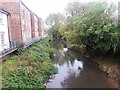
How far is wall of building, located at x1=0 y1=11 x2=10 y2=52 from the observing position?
2000 cm

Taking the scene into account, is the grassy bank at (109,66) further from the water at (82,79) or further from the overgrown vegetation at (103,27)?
the overgrown vegetation at (103,27)

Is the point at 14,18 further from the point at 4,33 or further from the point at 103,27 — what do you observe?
the point at 103,27

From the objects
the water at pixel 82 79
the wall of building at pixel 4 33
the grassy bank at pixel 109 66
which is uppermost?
the wall of building at pixel 4 33

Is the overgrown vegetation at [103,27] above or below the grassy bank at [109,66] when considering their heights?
above

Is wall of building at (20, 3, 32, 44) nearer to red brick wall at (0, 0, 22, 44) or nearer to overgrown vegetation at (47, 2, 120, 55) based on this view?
red brick wall at (0, 0, 22, 44)

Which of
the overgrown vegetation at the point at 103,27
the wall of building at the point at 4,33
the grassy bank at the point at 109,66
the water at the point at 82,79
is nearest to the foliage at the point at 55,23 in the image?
the grassy bank at the point at 109,66

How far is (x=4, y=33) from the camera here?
2100 centimetres

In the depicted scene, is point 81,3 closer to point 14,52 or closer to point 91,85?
point 14,52

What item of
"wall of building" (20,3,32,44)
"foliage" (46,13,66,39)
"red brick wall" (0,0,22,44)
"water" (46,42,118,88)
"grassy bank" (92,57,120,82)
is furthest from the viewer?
"foliage" (46,13,66,39)

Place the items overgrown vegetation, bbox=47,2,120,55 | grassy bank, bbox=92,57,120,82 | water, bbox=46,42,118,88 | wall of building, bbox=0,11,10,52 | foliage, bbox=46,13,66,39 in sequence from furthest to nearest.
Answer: foliage, bbox=46,13,66,39 → wall of building, bbox=0,11,10,52 → overgrown vegetation, bbox=47,2,120,55 → grassy bank, bbox=92,57,120,82 → water, bbox=46,42,118,88

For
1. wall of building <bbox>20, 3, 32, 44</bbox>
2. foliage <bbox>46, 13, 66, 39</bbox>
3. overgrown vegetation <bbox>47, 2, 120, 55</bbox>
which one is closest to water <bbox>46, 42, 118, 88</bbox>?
overgrown vegetation <bbox>47, 2, 120, 55</bbox>

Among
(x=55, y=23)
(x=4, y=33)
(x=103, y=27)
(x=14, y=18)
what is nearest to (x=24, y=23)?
(x=14, y=18)

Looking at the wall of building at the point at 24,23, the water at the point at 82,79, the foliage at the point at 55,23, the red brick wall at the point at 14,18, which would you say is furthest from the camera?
the foliage at the point at 55,23

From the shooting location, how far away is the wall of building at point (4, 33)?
20002mm
